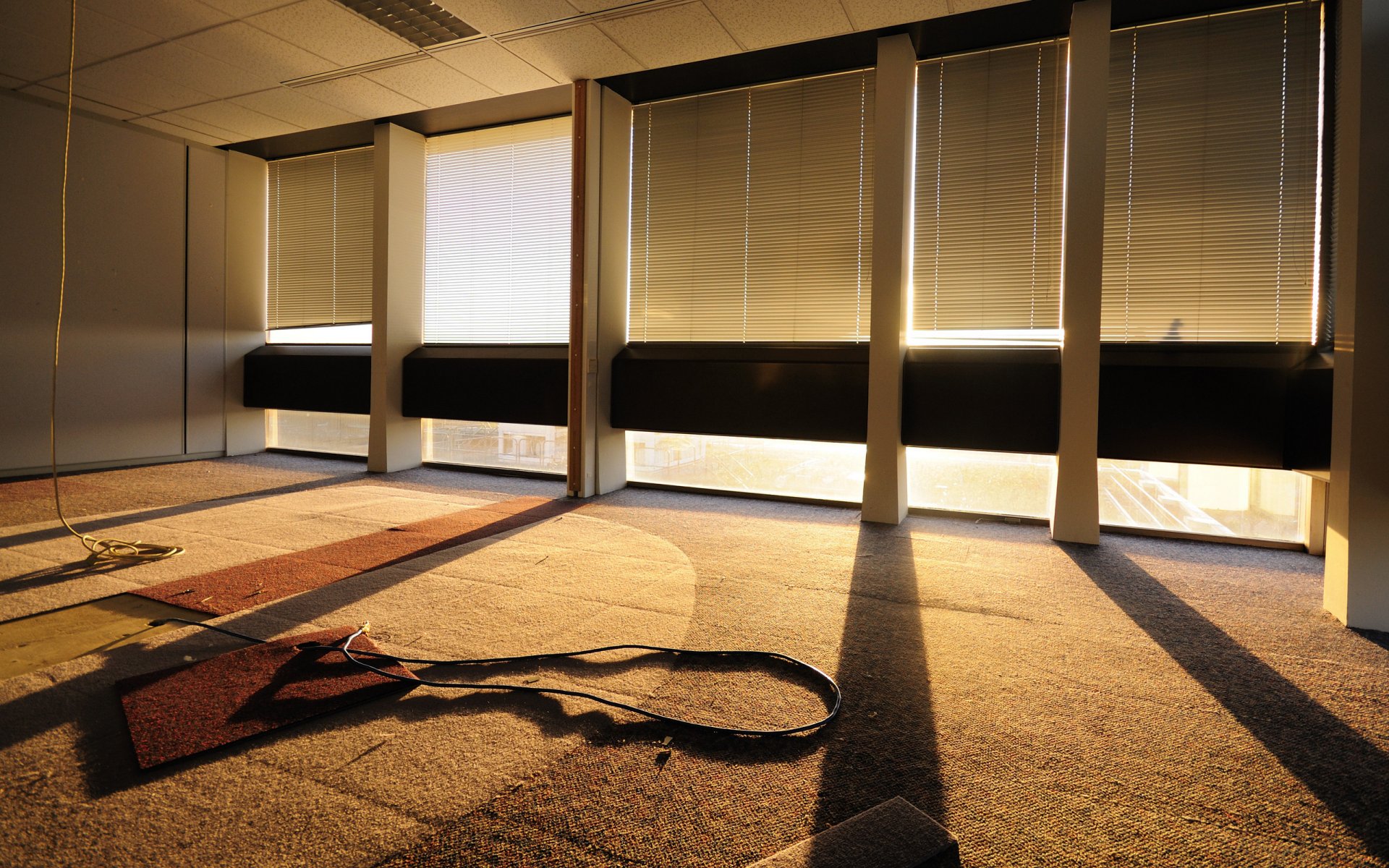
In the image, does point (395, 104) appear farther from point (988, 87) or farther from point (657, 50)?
point (988, 87)

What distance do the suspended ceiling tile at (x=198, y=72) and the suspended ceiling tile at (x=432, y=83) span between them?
87cm

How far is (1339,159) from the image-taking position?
2930 mm

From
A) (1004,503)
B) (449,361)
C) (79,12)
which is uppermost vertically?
→ (79,12)

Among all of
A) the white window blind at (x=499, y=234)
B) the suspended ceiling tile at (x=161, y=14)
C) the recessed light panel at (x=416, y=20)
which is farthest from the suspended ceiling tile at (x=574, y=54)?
the suspended ceiling tile at (x=161, y=14)

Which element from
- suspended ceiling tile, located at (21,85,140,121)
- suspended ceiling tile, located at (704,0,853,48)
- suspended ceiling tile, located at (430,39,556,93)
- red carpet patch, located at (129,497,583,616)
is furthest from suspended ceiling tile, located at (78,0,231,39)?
red carpet patch, located at (129,497,583,616)

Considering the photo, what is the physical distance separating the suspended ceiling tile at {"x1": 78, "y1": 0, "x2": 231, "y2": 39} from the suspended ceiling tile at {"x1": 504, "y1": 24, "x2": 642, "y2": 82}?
1.76 m

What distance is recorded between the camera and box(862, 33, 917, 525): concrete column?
4598mm

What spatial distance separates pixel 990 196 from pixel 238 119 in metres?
6.22

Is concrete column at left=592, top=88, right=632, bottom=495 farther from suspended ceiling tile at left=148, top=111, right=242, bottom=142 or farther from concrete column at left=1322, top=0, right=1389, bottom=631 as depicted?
concrete column at left=1322, top=0, right=1389, bottom=631

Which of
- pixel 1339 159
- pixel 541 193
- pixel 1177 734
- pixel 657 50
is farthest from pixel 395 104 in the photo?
pixel 1177 734

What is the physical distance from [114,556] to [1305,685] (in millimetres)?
4926

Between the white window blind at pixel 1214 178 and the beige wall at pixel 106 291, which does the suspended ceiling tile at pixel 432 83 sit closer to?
the beige wall at pixel 106 291

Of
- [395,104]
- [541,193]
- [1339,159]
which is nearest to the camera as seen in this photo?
[1339,159]

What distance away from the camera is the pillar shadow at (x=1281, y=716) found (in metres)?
1.57
